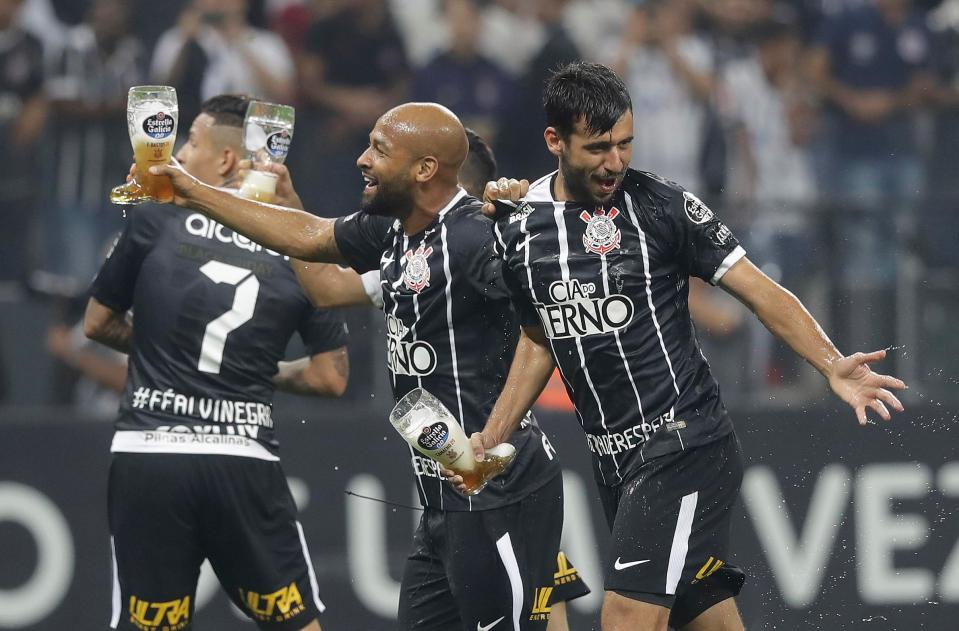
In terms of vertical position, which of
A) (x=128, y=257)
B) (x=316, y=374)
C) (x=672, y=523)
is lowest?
(x=672, y=523)

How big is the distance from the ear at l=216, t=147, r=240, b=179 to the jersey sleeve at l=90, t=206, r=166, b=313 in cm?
36

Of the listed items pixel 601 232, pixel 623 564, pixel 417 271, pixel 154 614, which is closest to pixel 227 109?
pixel 417 271

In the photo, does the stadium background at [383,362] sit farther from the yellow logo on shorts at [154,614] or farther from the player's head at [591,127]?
the player's head at [591,127]

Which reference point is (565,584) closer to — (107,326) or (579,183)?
(579,183)

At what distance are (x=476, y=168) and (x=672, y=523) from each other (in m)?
2.04

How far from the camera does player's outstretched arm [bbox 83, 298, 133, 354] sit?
682 cm

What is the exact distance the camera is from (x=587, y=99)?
538 cm

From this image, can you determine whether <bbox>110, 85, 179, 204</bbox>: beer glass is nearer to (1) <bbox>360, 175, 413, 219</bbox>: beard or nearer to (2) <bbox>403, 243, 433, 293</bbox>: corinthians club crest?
(1) <bbox>360, 175, 413, 219</bbox>: beard

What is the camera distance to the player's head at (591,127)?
536 centimetres

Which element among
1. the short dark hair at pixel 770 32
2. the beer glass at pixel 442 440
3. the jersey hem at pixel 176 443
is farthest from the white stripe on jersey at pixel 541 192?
the short dark hair at pixel 770 32

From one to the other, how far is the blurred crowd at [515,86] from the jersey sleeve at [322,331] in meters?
2.79

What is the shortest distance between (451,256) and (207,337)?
57.8 inches

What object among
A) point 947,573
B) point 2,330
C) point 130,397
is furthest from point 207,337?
point 947,573

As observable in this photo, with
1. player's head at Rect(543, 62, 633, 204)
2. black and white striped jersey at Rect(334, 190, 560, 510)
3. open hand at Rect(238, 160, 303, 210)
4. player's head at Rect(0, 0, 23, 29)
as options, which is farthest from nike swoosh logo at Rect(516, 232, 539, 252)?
player's head at Rect(0, 0, 23, 29)
